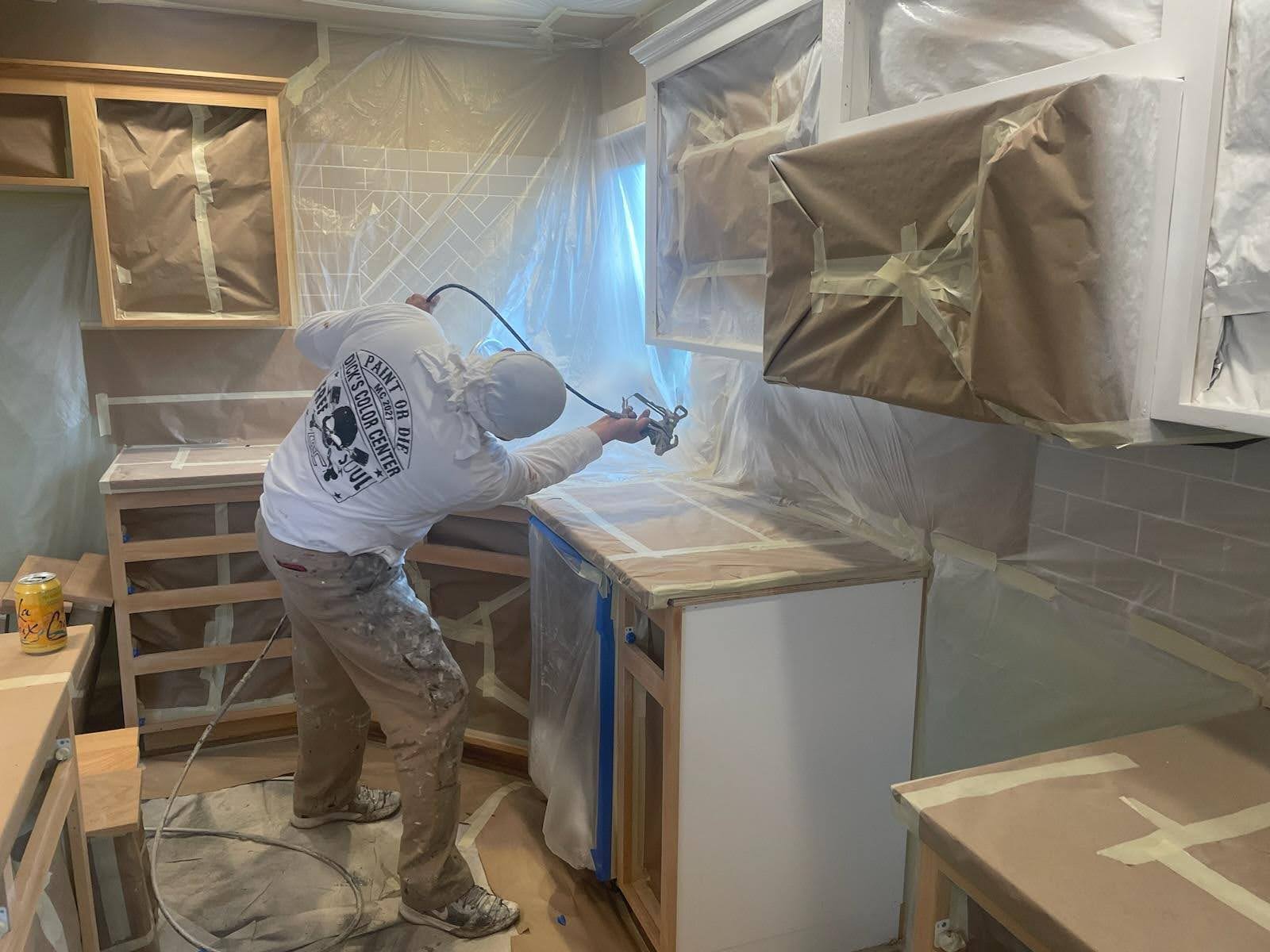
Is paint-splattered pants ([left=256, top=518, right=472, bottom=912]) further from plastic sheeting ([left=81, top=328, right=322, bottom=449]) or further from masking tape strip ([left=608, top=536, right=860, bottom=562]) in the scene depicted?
plastic sheeting ([left=81, top=328, right=322, bottom=449])

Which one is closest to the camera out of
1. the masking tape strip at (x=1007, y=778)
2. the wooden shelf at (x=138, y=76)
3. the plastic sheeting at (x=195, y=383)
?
the masking tape strip at (x=1007, y=778)

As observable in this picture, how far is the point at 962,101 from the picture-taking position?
1322mm

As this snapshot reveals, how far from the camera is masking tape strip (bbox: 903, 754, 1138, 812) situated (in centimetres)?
110

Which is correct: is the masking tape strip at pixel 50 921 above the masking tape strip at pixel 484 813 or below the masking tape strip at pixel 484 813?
above

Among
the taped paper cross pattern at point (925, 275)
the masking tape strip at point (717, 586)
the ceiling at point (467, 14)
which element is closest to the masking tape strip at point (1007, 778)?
the taped paper cross pattern at point (925, 275)

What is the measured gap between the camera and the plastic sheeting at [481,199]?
310cm

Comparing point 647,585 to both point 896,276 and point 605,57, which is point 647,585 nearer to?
point 896,276

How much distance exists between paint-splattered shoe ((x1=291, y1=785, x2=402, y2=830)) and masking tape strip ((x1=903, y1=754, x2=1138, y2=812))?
1.76 meters

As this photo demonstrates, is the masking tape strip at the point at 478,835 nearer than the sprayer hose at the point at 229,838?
No

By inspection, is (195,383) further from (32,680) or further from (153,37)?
(32,680)

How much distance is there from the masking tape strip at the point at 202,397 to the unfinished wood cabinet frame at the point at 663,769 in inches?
69.6

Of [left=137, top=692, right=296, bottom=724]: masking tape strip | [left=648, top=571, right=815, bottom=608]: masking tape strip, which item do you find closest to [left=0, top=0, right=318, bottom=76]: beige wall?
[left=137, top=692, right=296, bottom=724]: masking tape strip

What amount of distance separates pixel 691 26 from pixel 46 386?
237 cm

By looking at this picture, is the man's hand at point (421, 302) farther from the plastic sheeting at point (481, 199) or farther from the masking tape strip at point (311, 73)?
the masking tape strip at point (311, 73)
